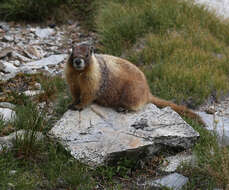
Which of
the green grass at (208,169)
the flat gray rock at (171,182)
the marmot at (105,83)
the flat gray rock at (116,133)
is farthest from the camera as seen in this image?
the marmot at (105,83)

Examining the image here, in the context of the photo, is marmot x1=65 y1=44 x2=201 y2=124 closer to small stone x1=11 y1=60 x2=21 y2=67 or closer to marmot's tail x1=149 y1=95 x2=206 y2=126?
marmot's tail x1=149 y1=95 x2=206 y2=126

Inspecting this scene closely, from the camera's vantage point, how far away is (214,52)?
8086mm

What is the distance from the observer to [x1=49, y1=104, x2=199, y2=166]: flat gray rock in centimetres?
459

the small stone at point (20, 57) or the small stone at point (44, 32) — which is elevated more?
the small stone at point (44, 32)

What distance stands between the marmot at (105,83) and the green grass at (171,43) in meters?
0.99

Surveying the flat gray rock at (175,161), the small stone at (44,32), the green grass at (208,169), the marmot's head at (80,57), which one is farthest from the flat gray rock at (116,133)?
the small stone at (44,32)

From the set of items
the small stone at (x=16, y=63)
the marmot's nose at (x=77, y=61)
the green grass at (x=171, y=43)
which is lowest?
the small stone at (x=16, y=63)

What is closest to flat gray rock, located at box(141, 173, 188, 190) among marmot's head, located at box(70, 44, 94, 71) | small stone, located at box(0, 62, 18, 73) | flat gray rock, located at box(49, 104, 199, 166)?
flat gray rock, located at box(49, 104, 199, 166)

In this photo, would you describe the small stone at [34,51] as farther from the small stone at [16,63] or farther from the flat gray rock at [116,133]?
the flat gray rock at [116,133]

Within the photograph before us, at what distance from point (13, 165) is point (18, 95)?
1915 millimetres

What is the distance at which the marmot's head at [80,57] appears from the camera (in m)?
4.92

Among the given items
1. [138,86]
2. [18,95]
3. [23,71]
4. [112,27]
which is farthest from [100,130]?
[112,27]

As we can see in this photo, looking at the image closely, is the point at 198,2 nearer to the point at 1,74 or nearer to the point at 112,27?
the point at 112,27

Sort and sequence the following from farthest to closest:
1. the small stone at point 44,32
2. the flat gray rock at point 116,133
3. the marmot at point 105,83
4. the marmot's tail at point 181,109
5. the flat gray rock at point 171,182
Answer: the small stone at point 44,32 → the marmot's tail at point 181,109 → the marmot at point 105,83 → the flat gray rock at point 116,133 → the flat gray rock at point 171,182
